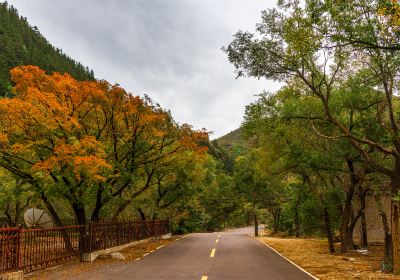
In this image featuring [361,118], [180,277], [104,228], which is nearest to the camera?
[180,277]

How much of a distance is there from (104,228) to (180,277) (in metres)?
9.04

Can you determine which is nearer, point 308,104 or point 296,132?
point 308,104

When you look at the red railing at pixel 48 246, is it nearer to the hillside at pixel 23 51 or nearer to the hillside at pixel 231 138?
the hillside at pixel 23 51

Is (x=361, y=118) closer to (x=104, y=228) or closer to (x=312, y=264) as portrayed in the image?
Answer: (x=312, y=264)

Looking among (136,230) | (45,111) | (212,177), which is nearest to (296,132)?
(45,111)

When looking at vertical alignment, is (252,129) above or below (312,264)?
above

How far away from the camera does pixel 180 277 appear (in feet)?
36.4

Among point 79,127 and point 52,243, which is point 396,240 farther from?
point 79,127

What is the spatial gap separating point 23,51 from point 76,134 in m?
108

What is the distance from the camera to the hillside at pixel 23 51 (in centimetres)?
10244

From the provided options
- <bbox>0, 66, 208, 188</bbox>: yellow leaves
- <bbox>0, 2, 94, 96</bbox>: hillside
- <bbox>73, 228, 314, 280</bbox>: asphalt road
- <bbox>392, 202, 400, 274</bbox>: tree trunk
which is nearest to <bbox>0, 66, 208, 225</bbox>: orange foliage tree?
<bbox>0, 66, 208, 188</bbox>: yellow leaves

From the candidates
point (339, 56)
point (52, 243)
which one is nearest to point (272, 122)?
point (339, 56)

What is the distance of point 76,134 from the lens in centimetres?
1761

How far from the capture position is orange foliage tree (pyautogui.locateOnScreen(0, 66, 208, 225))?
14.8 meters
